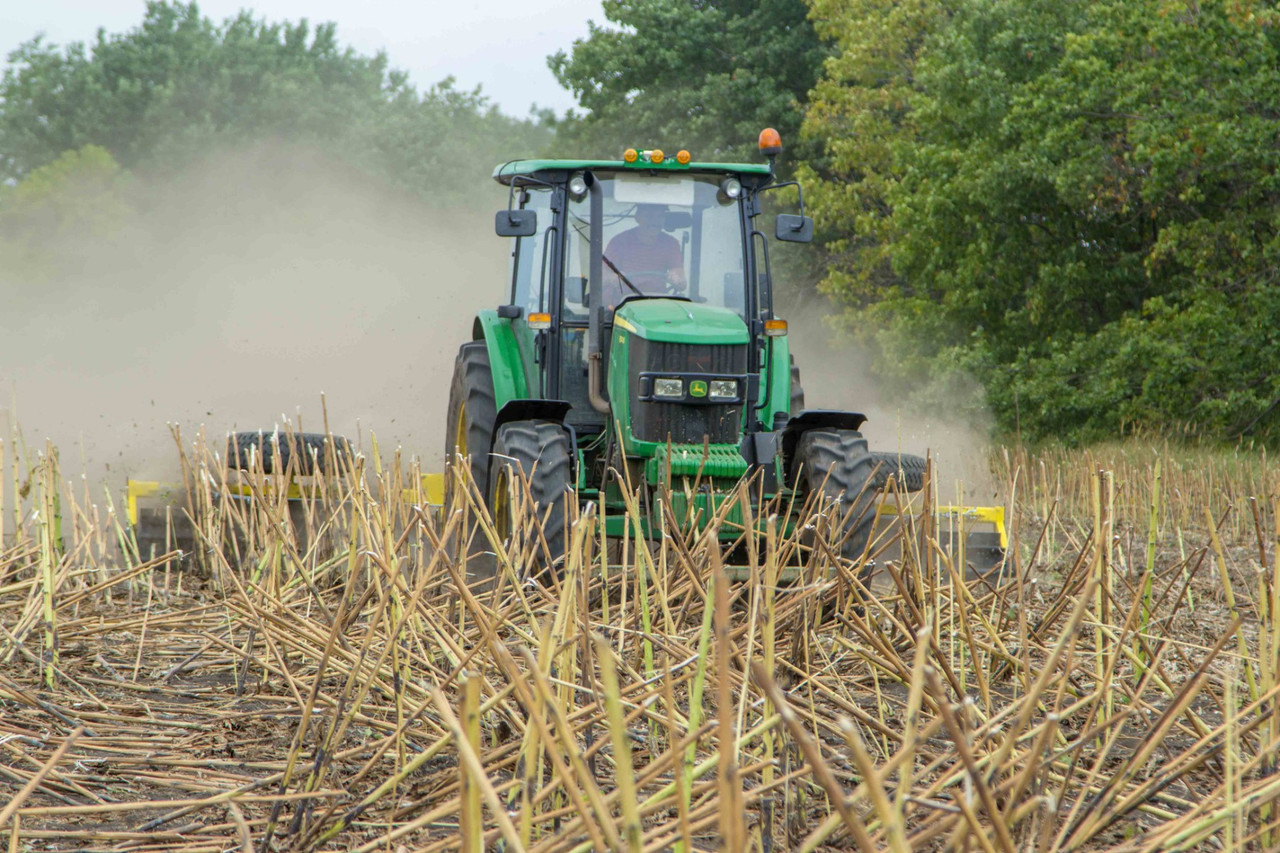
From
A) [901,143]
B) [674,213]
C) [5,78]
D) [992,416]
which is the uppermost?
[5,78]

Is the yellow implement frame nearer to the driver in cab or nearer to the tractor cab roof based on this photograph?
the driver in cab

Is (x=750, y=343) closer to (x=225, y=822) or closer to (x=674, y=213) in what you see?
(x=674, y=213)

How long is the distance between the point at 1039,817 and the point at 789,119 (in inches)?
910

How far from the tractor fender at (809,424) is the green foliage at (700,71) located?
18146 millimetres

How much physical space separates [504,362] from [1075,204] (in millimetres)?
12060

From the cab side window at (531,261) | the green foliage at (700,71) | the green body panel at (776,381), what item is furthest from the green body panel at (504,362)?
the green foliage at (700,71)

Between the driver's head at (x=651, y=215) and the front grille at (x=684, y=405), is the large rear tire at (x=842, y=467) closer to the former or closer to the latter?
the front grille at (x=684, y=405)

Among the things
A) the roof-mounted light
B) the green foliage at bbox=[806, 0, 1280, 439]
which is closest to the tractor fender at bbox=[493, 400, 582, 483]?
the roof-mounted light

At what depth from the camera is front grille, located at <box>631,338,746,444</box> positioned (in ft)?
20.7

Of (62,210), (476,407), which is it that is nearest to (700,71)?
(476,407)

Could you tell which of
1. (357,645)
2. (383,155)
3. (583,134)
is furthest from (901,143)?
(383,155)

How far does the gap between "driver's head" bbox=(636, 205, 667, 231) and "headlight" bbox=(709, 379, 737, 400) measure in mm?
1208

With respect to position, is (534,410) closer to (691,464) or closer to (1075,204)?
(691,464)

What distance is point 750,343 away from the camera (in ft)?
23.3
